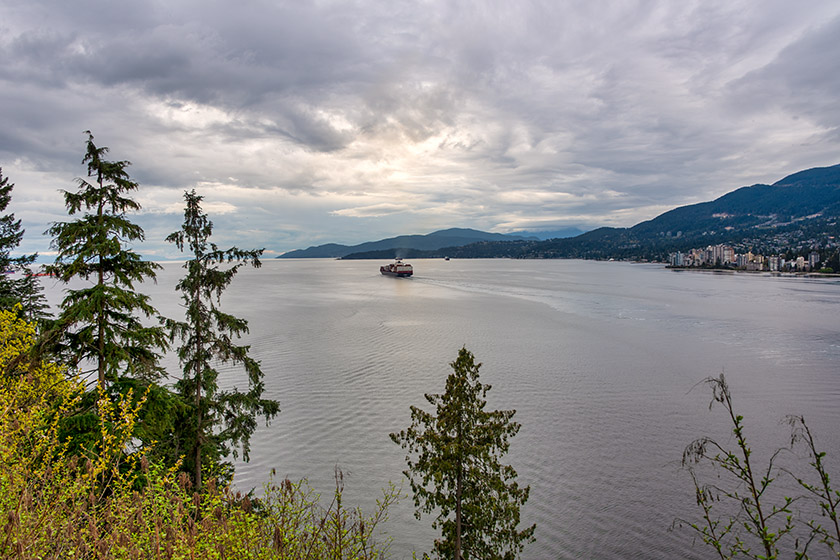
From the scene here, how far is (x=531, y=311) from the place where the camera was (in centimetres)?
6481

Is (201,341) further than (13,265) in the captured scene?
No

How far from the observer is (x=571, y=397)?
27812 mm

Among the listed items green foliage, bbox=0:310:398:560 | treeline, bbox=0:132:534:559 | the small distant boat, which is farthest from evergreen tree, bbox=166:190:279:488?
the small distant boat

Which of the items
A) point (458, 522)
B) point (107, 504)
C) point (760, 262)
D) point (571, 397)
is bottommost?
point (571, 397)

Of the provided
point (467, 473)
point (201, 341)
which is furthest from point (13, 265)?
point (467, 473)

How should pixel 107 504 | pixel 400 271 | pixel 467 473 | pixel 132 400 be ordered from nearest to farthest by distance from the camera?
pixel 107 504 < pixel 132 400 < pixel 467 473 < pixel 400 271

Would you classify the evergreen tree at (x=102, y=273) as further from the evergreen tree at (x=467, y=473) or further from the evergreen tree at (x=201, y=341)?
the evergreen tree at (x=467, y=473)

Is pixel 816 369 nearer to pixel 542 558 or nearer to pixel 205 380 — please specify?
pixel 542 558

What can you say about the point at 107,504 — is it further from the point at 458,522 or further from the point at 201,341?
the point at 458,522

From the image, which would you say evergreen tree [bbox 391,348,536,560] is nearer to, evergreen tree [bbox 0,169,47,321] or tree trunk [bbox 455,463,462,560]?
tree trunk [bbox 455,463,462,560]

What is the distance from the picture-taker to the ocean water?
655 inches

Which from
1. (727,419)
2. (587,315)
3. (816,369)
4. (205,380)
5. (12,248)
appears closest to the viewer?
(205,380)

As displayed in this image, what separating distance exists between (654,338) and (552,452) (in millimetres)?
29679

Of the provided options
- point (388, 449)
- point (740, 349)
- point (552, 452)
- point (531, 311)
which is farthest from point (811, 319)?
point (388, 449)
